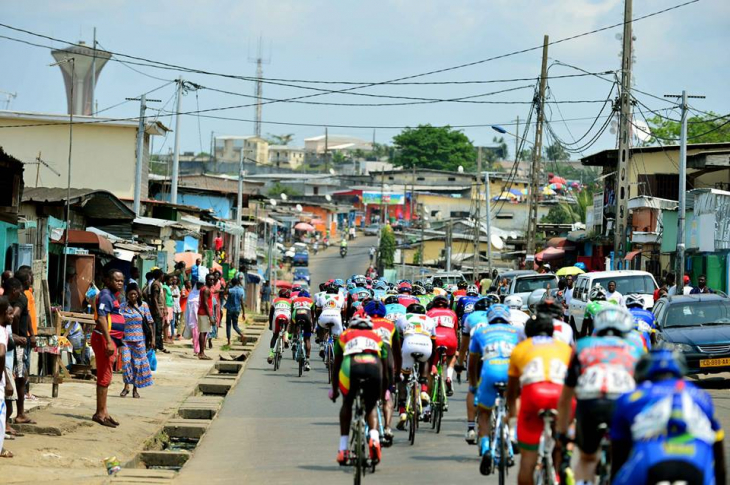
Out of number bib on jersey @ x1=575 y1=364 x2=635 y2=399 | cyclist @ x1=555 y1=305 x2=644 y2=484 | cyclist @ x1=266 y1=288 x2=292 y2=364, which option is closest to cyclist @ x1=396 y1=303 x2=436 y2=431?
cyclist @ x1=555 y1=305 x2=644 y2=484

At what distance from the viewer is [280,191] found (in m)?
125

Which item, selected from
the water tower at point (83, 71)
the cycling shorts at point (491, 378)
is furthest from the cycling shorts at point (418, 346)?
the water tower at point (83, 71)

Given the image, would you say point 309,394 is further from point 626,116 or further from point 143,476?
point 626,116

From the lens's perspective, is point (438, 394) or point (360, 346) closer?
point (360, 346)

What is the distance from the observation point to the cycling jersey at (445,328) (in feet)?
52.2

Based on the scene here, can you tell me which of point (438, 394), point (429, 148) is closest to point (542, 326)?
point (438, 394)

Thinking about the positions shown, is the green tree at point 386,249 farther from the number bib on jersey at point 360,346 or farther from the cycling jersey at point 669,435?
the cycling jersey at point 669,435

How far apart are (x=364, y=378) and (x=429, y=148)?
405 ft

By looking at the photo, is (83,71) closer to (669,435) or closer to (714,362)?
(714,362)

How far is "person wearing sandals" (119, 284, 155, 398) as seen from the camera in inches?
690

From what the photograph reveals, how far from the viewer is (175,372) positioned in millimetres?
24703

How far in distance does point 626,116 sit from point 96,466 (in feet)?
82.2

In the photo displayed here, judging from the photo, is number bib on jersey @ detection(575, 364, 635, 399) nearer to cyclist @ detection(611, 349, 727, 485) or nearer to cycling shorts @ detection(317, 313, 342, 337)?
cyclist @ detection(611, 349, 727, 485)

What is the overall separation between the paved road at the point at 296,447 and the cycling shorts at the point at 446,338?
1.14 m
